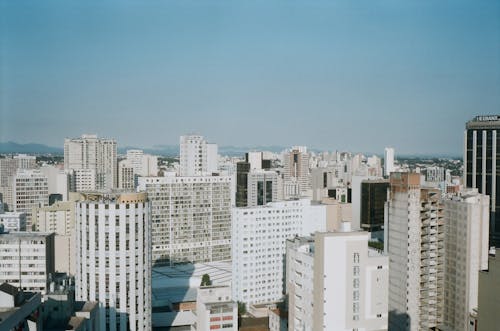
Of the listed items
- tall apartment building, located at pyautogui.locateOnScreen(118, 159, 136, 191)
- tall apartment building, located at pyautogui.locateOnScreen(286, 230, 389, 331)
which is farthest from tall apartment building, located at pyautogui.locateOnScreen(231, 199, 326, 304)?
tall apartment building, located at pyautogui.locateOnScreen(118, 159, 136, 191)

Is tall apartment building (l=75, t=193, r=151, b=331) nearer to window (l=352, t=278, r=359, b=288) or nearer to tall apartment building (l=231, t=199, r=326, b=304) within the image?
window (l=352, t=278, r=359, b=288)

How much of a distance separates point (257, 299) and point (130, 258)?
4602 mm

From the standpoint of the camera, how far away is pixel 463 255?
8.16 metres

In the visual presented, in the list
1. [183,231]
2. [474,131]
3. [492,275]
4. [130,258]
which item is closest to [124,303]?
[130,258]

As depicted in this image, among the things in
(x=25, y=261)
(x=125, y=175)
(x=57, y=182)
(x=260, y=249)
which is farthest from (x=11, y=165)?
(x=260, y=249)

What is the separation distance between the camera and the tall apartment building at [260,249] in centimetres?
1202

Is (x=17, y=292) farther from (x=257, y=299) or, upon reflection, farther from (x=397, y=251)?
(x=257, y=299)

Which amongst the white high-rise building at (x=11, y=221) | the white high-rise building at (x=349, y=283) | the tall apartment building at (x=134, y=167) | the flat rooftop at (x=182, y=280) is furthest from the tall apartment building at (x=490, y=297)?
the tall apartment building at (x=134, y=167)

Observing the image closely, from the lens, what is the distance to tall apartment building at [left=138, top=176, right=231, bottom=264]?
1568 cm

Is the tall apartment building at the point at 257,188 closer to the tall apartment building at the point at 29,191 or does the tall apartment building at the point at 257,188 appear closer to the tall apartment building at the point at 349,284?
the tall apartment building at the point at 29,191

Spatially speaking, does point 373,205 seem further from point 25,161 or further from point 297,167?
point 25,161

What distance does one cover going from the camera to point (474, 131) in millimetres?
15469

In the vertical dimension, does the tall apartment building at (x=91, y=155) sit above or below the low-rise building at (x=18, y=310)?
above

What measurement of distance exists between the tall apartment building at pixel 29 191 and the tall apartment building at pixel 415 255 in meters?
14.0
